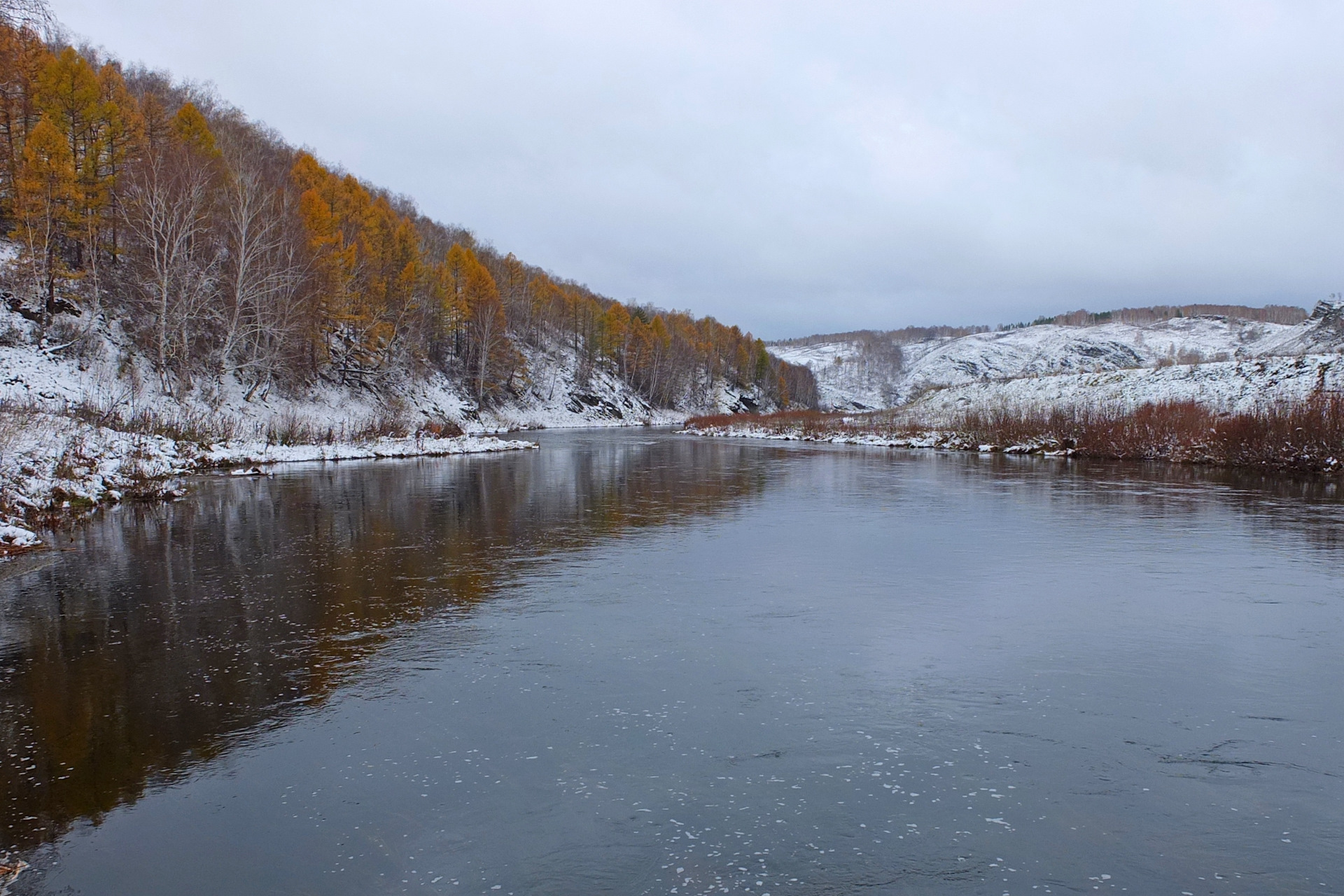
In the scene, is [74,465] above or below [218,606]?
above

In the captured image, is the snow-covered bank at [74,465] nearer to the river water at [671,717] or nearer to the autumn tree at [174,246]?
the river water at [671,717]

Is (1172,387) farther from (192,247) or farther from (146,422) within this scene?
(192,247)

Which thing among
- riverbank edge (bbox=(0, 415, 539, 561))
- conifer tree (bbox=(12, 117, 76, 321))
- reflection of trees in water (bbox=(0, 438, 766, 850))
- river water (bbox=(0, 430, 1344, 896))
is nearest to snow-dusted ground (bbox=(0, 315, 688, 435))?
conifer tree (bbox=(12, 117, 76, 321))

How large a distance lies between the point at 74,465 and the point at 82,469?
15cm

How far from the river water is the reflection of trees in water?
46 millimetres

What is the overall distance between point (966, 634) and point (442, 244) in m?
92.0

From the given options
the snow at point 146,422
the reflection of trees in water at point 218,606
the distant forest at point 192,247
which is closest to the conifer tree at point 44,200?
the distant forest at point 192,247

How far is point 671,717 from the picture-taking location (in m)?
6.04

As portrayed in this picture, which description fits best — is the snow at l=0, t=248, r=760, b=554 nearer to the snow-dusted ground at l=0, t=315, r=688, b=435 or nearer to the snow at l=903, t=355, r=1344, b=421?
the snow-dusted ground at l=0, t=315, r=688, b=435

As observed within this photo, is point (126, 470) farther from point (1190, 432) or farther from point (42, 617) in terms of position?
point (1190, 432)

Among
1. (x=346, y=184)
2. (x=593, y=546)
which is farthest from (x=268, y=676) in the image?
(x=346, y=184)

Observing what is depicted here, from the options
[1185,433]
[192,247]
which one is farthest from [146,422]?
[1185,433]

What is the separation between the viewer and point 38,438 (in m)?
16.7

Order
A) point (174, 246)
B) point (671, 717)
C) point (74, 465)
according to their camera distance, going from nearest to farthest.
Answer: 1. point (671, 717)
2. point (74, 465)
3. point (174, 246)
